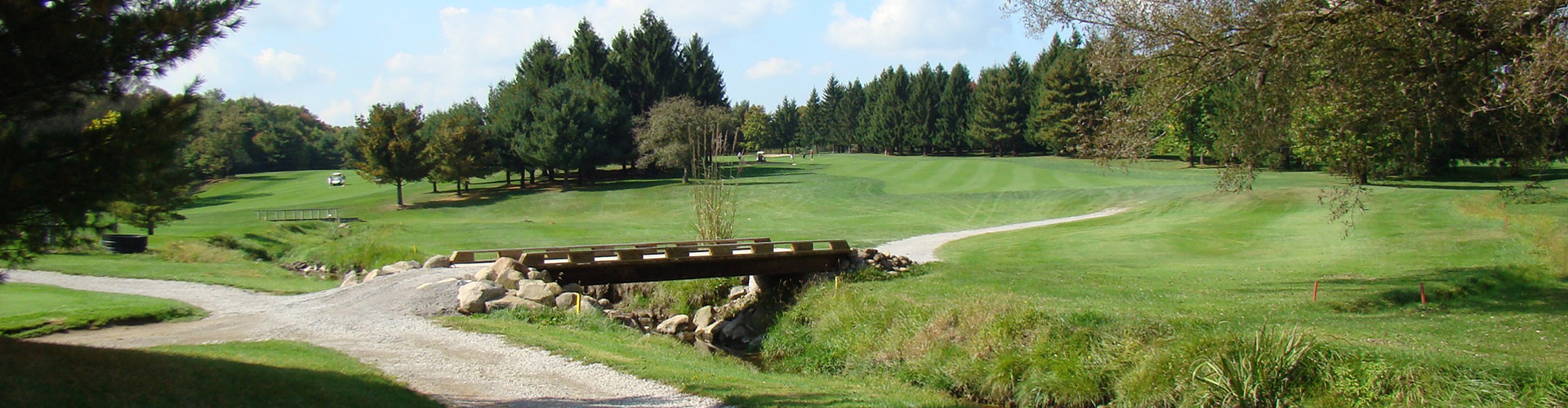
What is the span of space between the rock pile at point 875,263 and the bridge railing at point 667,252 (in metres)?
0.30

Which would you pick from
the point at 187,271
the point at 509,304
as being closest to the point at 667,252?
the point at 509,304

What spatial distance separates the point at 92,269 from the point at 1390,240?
101 ft

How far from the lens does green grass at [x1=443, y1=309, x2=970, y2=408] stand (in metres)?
11.0

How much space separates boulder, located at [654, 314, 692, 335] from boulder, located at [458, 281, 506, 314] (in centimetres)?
369

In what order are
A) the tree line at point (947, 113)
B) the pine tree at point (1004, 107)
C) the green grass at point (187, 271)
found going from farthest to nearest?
the pine tree at point (1004, 107)
the tree line at point (947, 113)
the green grass at point (187, 271)

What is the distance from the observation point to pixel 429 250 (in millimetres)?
28781

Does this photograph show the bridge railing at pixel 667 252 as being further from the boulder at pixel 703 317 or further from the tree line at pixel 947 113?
the tree line at pixel 947 113

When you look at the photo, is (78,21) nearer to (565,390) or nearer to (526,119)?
(565,390)

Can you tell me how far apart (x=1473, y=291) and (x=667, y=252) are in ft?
47.3

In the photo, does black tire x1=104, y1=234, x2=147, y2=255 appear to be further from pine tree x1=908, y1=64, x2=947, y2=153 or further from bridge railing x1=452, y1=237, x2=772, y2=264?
pine tree x1=908, y1=64, x2=947, y2=153

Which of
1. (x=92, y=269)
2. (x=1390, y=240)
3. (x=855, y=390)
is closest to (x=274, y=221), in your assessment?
(x=92, y=269)

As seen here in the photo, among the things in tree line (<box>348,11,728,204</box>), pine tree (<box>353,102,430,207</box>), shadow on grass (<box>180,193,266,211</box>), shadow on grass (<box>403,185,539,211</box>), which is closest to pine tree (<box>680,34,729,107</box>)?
tree line (<box>348,11,728,204</box>)

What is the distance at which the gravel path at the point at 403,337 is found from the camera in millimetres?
10125

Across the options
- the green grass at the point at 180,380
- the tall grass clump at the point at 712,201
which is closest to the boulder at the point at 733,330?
the tall grass clump at the point at 712,201
